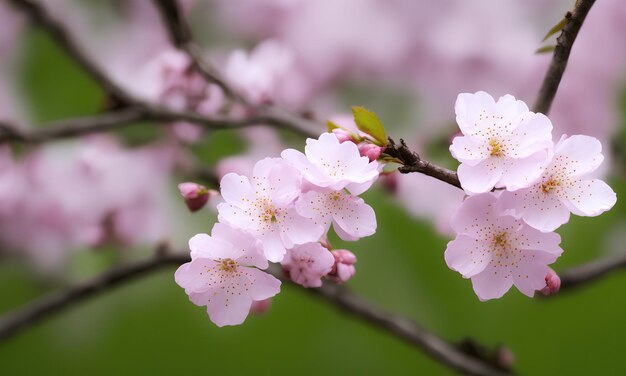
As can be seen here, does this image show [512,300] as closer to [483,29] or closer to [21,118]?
[483,29]

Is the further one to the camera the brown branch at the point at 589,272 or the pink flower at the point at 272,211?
the brown branch at the point at 589,272

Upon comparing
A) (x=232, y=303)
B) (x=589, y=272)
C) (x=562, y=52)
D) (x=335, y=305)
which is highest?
(x=562, y=52)

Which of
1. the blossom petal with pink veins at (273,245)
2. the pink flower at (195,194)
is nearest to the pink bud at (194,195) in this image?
the pink flower at (195,194)

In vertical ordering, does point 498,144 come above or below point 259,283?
above

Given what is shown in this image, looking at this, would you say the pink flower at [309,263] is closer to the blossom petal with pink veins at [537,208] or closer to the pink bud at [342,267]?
the pink bud at [342,267]

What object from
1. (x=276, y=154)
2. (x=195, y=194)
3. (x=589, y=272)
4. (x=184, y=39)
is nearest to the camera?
(x=195, y=194)

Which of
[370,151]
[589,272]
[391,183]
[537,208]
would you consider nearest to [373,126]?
[370,151]

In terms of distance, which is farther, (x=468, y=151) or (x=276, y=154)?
(x=276, y=154)

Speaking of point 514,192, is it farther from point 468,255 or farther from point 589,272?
point 589,272
